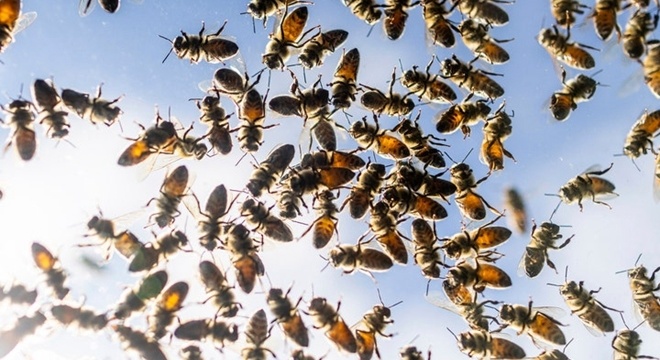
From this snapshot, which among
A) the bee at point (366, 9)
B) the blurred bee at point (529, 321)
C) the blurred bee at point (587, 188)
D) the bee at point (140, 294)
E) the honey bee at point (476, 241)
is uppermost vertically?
the bee at point (366, 9)

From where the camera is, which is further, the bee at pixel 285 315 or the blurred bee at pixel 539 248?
the blurred bee at pixel 539 248

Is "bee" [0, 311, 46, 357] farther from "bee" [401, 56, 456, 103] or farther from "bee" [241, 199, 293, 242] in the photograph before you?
"bee" [401, 56, 456, 103]

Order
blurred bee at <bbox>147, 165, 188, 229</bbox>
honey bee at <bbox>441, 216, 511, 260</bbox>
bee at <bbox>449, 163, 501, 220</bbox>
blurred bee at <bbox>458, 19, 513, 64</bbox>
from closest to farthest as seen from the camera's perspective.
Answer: blurred bee at <bbox>147, 165, 188, 229</bbox>
blurred bee at <bbox>458, 19, 513, 64</bbox>
honey bee at <bbox>441, 216, 511, 260</bbox>
bee at <bbox>449, 163, 501, 220</bbox>

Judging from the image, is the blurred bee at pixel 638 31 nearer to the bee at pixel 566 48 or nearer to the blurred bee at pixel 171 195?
the bee at pixel 566 48

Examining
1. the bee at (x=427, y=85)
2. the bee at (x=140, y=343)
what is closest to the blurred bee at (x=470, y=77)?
the bee at (x=427, y=85)

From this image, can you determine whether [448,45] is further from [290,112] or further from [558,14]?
[290,112]

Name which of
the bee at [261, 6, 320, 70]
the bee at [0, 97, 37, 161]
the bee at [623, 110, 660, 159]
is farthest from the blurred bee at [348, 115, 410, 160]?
the bee at [0, 97, 37, 161]

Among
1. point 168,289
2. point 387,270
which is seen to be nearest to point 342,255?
point 387,270
